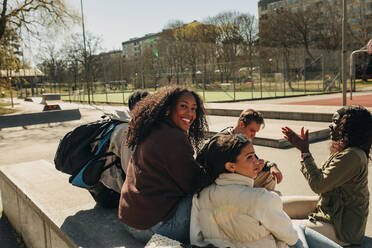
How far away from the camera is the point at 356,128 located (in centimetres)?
279

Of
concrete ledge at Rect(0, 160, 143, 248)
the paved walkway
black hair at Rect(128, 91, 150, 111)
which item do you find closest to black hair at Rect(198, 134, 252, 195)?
concrete ledge at Rect(0, 160, 143, 248)

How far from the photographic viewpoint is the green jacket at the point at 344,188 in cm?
275

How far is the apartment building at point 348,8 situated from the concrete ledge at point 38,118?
45.2 metres

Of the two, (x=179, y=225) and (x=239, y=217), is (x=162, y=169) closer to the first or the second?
(x=179, y=225)

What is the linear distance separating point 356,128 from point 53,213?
2.77 m

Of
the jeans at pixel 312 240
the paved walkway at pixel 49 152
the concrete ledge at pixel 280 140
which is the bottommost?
A: the paved walkway at pixel 49 152

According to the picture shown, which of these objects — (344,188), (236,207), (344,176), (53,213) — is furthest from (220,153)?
(53,213)

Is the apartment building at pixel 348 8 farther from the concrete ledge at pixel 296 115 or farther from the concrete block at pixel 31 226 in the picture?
the concrete block at pixel 31 226

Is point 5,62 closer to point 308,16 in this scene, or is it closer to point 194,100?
point 194,100

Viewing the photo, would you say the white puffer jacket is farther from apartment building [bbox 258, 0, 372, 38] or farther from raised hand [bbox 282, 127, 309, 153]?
apartment building [bbox 258, 0, 372, 38]

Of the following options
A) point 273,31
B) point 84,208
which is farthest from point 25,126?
point 273,31

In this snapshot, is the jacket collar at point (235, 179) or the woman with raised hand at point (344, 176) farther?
the woman with raised hand at point (344, 176)

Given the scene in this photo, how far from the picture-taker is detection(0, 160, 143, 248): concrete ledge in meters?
2.82

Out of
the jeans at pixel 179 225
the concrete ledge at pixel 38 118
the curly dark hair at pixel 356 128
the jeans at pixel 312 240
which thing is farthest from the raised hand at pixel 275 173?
the concrete ledge at pixel 38 118
